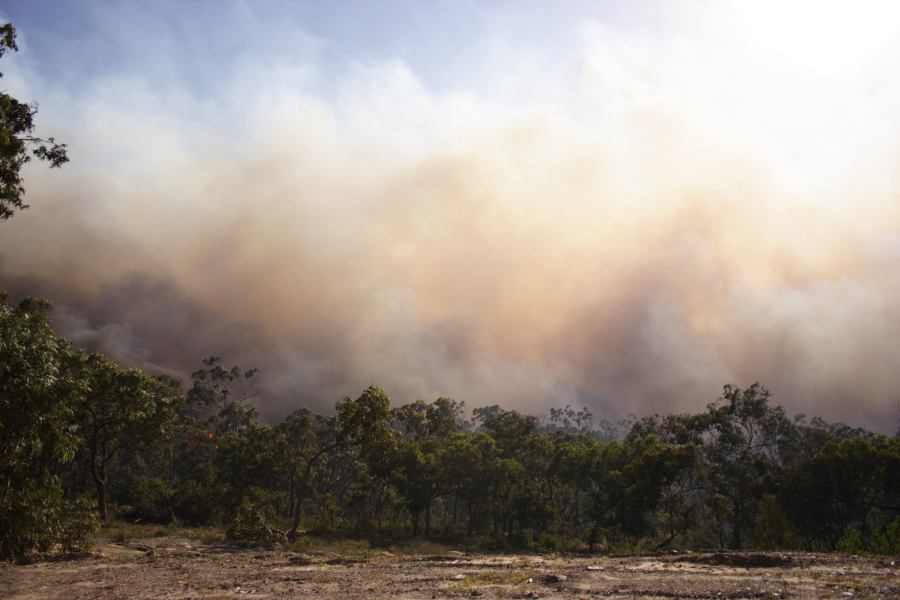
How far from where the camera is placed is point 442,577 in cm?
2286

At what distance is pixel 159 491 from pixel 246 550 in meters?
25.2

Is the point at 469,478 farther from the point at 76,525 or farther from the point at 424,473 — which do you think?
the point at 76,525

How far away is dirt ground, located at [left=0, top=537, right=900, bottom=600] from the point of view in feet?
60.5

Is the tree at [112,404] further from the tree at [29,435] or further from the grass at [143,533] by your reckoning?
the tree at [29,435]

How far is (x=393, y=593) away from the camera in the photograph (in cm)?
1889

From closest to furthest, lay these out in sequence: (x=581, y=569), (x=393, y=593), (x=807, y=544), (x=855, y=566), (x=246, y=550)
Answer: (x=393, y=593) → (x=855, y=566) → (x=581, y=569) → (x=246, y=550) → (x=807, y=544)

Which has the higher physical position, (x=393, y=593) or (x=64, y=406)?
(x=64, y=406)

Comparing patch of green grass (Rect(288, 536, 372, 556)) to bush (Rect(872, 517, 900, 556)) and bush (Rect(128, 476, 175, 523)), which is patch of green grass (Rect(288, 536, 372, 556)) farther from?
bush (Rect(872, 517, 900, 556))

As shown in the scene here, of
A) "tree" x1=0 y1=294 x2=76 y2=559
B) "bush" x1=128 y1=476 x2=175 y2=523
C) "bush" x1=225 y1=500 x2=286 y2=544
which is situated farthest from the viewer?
"bush" x1=128 y1=476 x2=175 y2=523

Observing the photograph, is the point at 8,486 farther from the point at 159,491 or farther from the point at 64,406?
the point at 159,491

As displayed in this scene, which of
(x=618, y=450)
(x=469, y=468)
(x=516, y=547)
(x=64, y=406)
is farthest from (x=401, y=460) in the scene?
(x=64, y=406)

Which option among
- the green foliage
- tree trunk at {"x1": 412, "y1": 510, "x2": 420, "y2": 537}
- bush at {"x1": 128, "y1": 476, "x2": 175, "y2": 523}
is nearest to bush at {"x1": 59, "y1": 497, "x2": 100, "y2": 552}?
bush at {"x1": 128, "y1": 476, "x2": 175, "y2": 523}

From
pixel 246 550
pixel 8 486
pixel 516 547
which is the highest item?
pixel 8 486

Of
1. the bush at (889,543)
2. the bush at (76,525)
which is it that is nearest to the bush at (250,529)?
the bush at (76,525)
